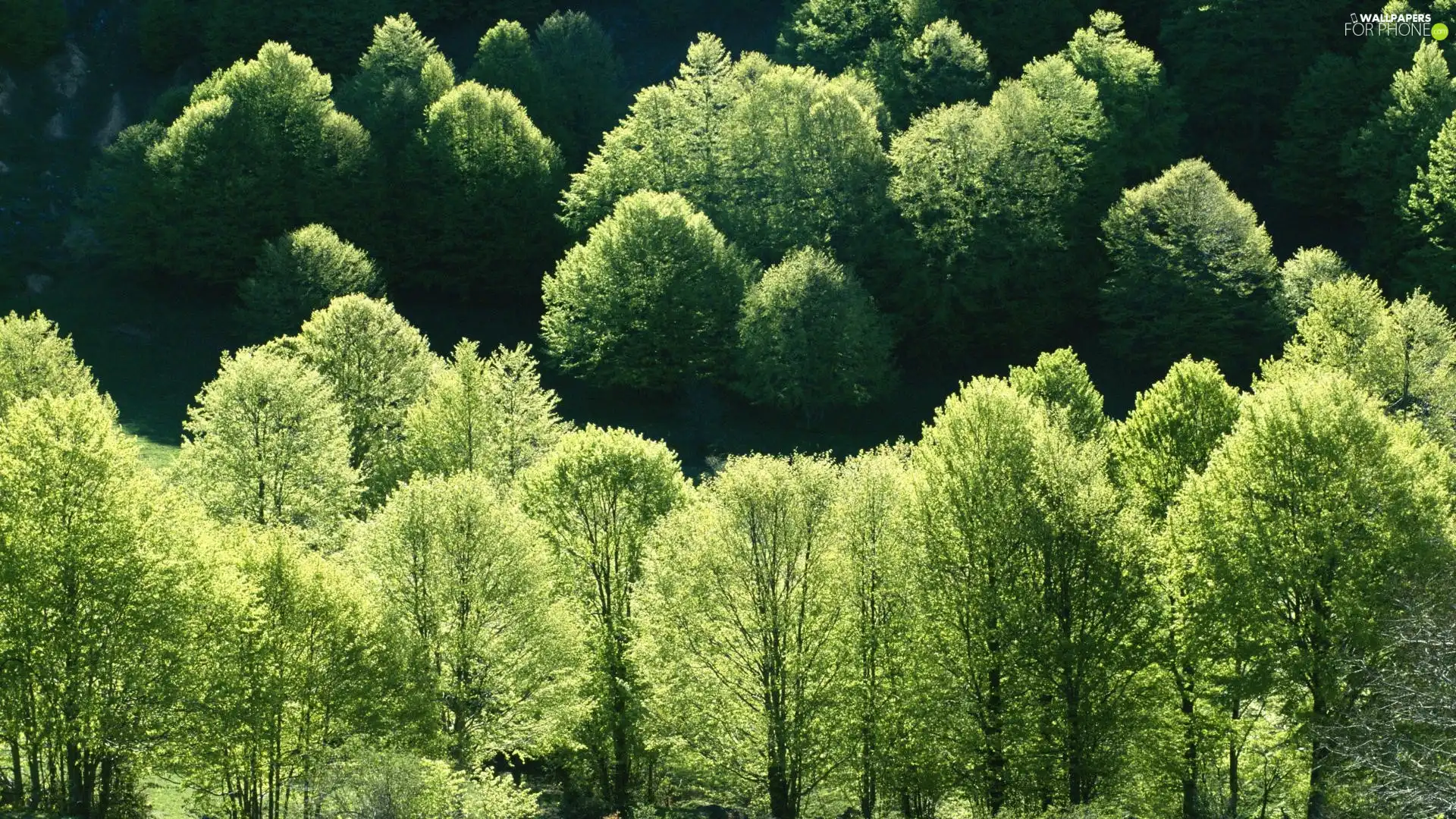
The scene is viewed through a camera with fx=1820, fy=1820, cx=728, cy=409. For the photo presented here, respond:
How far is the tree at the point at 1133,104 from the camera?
106750 millimetres

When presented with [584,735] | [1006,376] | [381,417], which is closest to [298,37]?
[381,417]

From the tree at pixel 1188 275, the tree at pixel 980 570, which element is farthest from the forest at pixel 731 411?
the tree at pixel 1188 275

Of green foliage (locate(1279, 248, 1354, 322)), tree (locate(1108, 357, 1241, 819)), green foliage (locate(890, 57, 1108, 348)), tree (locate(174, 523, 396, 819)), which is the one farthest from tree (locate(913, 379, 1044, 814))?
green foliage (locate(890, 57, 1108, 348))

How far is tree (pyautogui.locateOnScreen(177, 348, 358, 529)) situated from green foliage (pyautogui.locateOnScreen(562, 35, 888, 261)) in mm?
33439

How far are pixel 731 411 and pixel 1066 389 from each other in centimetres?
2501

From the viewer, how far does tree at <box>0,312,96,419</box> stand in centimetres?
7969

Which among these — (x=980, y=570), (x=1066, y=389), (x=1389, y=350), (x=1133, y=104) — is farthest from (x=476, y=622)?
(x=1133, y=104)

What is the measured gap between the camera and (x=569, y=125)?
393 ft

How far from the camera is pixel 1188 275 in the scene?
97.3 m

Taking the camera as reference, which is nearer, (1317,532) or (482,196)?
(1317,532)

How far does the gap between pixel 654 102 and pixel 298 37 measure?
28.8m

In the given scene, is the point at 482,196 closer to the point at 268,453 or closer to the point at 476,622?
the point at 268,453

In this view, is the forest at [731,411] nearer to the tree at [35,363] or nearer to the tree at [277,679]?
the tree at [277,679]

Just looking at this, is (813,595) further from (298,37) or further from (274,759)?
(298,37)
